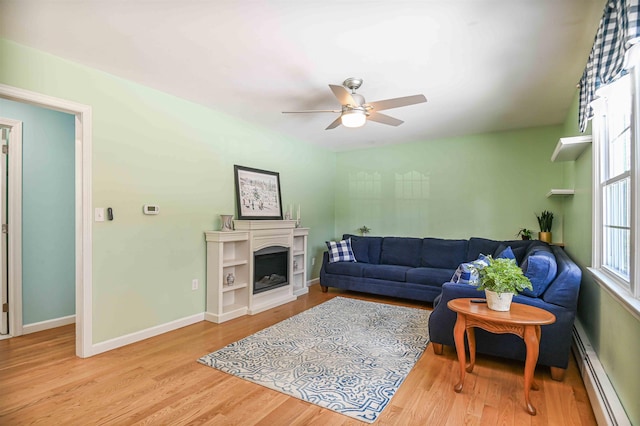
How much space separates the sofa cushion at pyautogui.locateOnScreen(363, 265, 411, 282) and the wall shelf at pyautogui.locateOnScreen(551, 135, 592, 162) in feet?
7.57

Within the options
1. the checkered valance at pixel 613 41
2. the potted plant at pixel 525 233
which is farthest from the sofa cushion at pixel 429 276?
the checkered valance at pixel 613 41

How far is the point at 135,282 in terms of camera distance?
10.4 ft

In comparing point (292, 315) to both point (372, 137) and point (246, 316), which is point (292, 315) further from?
point (372, 137)

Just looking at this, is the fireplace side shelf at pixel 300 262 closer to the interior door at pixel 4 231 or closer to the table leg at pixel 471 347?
the table leg at pixel 471 347

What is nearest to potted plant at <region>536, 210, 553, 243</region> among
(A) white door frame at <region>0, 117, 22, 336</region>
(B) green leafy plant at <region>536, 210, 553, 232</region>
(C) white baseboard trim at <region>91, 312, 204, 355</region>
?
(B) green leafy plant at <region>536, 210, 553, 232</region>

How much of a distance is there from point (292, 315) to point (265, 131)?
2.56 m

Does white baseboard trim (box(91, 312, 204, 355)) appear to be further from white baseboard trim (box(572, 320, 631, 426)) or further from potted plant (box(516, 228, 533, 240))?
potted plant (box(516, 228, 533, 240))

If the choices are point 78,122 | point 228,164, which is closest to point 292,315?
point 228,164

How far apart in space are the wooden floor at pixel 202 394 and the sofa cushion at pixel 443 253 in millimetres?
2087

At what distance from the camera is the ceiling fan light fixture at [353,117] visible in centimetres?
294

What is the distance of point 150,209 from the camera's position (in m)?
3.28

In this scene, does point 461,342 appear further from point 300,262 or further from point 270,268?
point 300,262

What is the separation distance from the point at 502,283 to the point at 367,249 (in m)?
3.36

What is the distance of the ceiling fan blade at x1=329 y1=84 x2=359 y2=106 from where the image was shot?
8.43 ft
